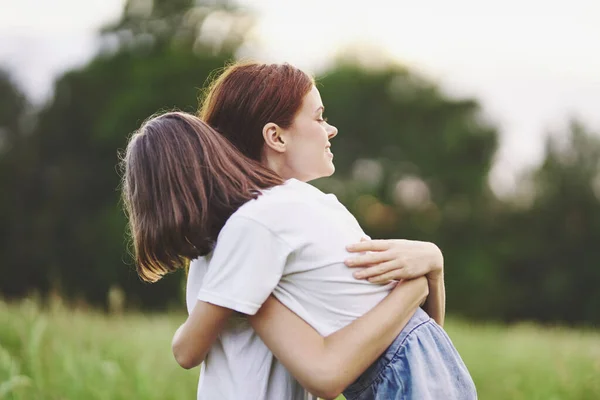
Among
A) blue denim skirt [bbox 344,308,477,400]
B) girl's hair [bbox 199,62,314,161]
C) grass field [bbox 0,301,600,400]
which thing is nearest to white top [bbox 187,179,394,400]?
blue denim skirt [bbox 344,308,477,400]

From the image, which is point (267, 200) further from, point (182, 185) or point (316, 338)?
point (316, 338)

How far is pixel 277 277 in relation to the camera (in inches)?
66.2

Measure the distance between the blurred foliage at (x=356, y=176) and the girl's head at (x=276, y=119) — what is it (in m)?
17.9

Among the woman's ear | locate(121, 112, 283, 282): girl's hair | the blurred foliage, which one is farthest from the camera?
the blurred foliage

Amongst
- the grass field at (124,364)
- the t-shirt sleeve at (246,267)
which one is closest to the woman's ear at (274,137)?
the t-shirt sleeve at (246,267)

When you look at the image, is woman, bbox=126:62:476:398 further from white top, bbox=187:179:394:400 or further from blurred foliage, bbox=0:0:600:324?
blurred foliage, bbox=0:0:600:324

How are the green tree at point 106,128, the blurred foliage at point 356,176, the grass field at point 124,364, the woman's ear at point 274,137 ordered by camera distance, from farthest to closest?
the blurred foliage at point 356,176, the green tree at point 106,128, the grass field at point 124,364, the woman's ear at point 274,137

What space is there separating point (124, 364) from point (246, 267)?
2578 mm

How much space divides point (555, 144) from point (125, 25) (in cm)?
1329

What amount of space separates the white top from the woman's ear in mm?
207

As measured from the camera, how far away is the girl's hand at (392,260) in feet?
5.77

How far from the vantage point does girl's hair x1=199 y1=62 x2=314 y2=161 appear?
6.61 feet

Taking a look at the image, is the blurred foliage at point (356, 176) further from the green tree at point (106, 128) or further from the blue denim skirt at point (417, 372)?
the blue denim skirt at point (417, 372)

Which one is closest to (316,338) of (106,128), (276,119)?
(276,119)
